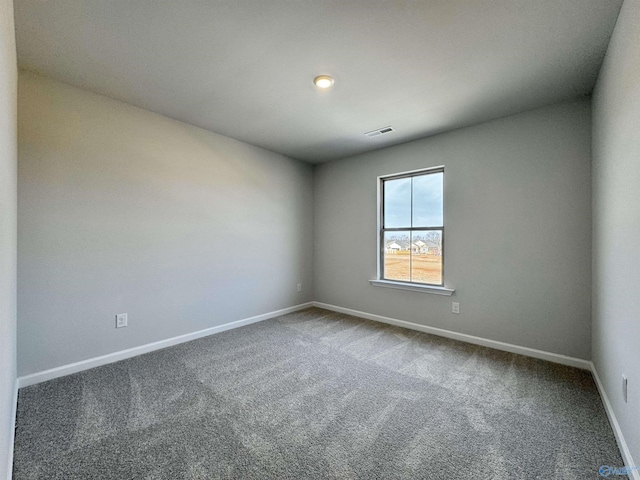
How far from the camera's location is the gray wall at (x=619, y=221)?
4.57 feet

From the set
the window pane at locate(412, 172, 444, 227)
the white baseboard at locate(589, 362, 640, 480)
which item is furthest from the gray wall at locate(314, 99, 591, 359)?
the white baseboard at locate(589, 362, 640, 480)

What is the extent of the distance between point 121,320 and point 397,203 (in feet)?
11.6

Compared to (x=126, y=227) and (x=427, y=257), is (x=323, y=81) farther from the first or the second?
(x=427, y=257)

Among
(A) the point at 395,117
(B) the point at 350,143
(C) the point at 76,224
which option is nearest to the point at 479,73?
(A) the point at 395,117

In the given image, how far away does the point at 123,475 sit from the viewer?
1372 mm

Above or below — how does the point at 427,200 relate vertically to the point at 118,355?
above

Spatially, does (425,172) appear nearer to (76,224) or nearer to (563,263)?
(563,263)

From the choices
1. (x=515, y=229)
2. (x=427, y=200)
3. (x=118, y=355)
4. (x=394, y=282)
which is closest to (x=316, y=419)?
(x=118, y=355)

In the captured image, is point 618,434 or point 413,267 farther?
point 413,267

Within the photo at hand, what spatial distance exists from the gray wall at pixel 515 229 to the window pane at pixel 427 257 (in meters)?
0.14

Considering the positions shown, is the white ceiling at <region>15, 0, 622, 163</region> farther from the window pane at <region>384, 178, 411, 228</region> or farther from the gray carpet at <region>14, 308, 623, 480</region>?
the gray carpet at <region>14, 308, 623, 480</region>

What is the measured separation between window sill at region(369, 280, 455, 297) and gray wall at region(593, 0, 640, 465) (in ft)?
4.31

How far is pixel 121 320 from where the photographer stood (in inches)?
106

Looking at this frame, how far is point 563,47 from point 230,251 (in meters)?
3.63
